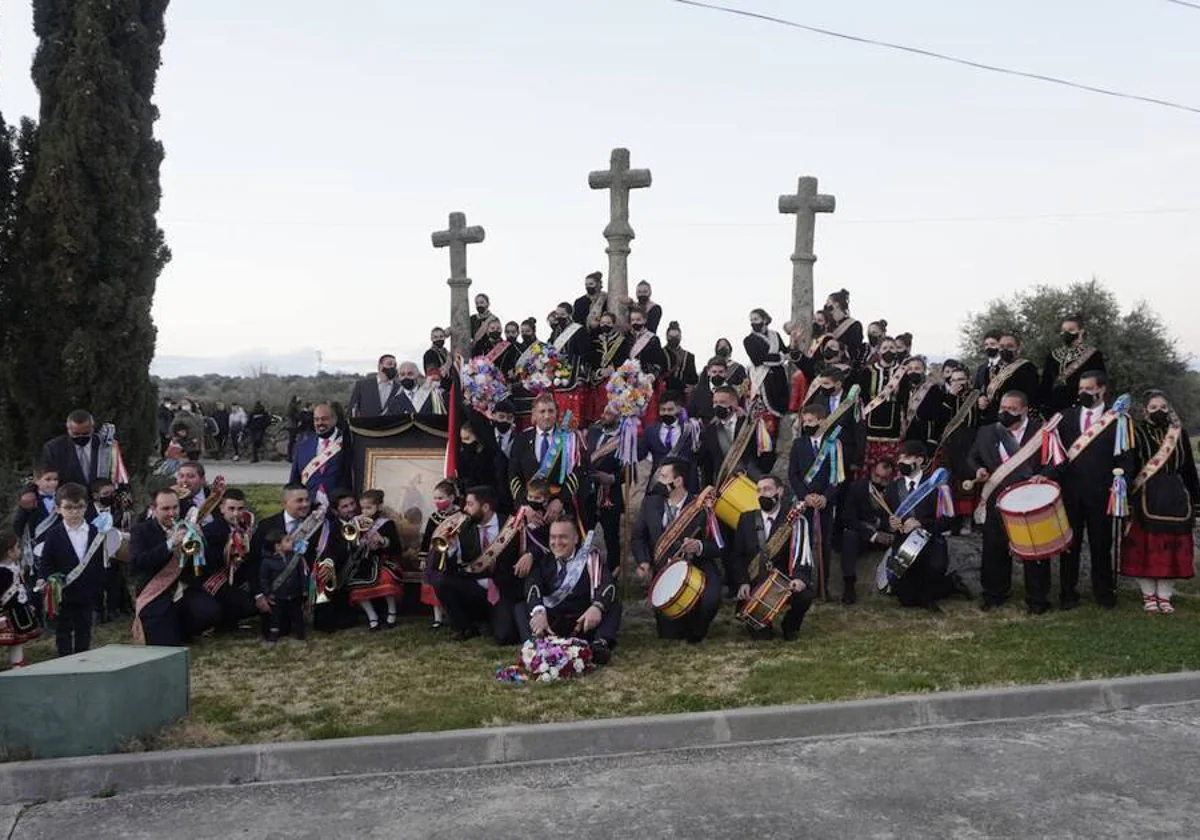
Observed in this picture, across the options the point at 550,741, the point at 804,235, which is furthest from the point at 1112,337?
the point at 550,741

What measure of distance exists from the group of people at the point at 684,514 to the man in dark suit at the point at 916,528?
22 mm

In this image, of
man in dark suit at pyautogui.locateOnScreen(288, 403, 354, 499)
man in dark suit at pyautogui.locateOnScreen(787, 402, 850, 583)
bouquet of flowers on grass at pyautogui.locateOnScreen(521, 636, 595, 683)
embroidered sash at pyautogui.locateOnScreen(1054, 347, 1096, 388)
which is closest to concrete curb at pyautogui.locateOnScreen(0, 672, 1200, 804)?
bouquet of flowers on grass at pyautogui.locateOnScreen(521, 636, 595, 683)

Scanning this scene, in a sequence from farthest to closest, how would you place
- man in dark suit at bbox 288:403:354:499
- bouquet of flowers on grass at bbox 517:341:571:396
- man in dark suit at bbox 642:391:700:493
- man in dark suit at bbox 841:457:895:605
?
1. bouquet of flowers on grass at bbox 517:341:571:396
2. man in dark suit at bbox 642:391:700:493
3. man in dark suit at bbox 288:403:354:499
4. man in dark suit at bbox 841:457:895:605

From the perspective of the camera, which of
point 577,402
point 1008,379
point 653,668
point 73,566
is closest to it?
point 653,668

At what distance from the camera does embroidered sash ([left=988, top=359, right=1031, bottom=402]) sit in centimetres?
1191

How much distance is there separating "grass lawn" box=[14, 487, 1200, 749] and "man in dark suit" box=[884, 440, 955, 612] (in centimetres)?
25

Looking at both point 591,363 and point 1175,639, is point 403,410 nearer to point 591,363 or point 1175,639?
point 591,363

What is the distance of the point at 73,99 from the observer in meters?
14.2

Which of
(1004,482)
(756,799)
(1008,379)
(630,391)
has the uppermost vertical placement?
(1008,379)

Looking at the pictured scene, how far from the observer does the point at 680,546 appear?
9508 mm

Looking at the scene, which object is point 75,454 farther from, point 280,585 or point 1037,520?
point 1037,520

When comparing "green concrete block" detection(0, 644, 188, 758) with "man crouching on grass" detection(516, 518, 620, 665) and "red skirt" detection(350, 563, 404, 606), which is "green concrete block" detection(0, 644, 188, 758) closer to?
"man crouching on grass" detection(516, 518, 620, 665)

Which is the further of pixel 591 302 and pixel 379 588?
pixel 591 302

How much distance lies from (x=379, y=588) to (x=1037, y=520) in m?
5.68
